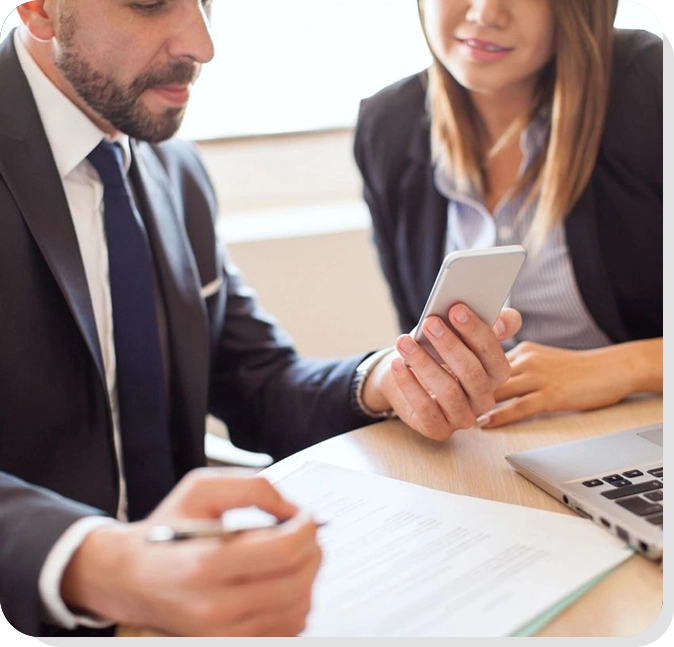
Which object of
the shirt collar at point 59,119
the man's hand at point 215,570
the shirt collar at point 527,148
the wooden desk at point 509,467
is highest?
the shirt collar at point 59,119

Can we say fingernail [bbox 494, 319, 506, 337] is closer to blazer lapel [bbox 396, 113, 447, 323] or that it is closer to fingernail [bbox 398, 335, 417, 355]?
fingernail [bbox 398, 335, 417, 355]

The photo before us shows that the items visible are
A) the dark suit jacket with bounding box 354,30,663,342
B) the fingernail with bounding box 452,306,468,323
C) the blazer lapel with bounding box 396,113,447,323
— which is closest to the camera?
the fingernail with bounding box 452,306,468,323

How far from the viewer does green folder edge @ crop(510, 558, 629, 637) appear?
48 centimetres

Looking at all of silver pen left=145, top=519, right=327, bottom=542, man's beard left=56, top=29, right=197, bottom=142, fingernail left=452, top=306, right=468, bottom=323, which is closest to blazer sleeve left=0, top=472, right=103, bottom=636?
silver pen left=145, top=519, right=327, bottom=542

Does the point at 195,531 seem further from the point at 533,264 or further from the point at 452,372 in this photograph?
the point at 533,264

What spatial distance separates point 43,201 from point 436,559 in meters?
0.47

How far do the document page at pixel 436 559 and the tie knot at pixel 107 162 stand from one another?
0.37 metres

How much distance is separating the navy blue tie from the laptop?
13.9 inches

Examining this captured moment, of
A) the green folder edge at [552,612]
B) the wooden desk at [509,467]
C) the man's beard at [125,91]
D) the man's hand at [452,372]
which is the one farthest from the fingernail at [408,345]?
the man's beard at [125,91]

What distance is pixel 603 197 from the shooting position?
1.02 meters

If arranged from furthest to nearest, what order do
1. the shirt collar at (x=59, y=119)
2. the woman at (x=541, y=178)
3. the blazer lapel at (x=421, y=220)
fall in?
the blazer lapel at (x=421, y=220) → the woman at (x=541, y=178) → the shirt collar at (x=59, y=119)

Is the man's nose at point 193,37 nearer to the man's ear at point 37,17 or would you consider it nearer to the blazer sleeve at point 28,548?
the man's ear at point 37,17

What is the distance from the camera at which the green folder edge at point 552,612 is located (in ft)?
1.56

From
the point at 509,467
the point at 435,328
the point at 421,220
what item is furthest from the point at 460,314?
the point at 421,220
